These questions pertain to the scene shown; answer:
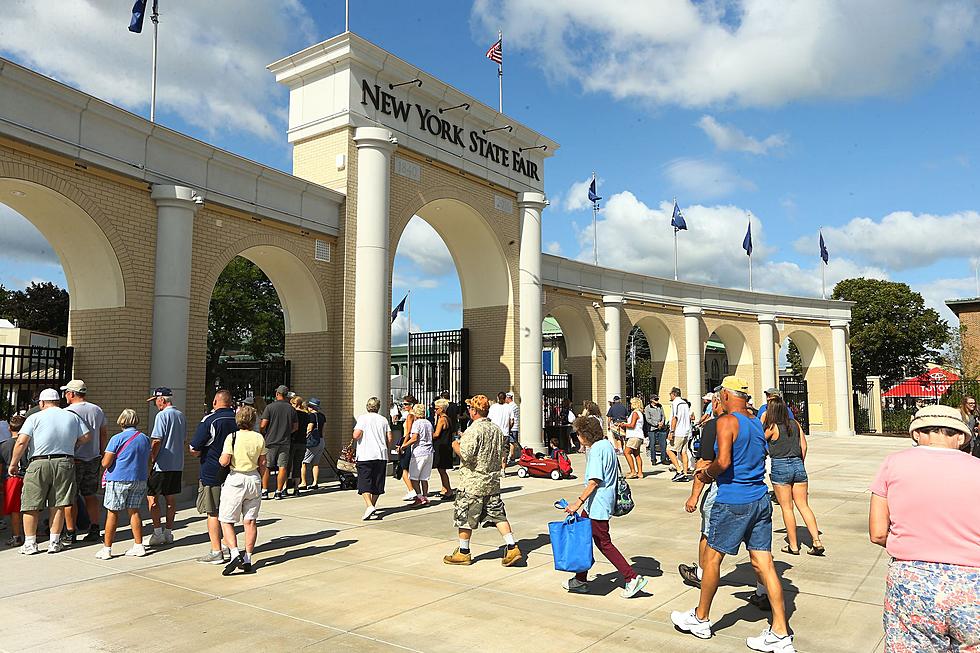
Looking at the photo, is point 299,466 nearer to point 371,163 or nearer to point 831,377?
point 371,163

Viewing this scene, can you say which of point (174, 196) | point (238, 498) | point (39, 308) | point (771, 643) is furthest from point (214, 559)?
point (39, 308)

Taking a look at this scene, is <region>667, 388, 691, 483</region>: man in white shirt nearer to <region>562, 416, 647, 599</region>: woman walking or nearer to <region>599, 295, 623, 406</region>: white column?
<region>562, 416, 647, 599</region>: woman walking

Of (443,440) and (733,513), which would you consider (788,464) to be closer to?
(733,513)

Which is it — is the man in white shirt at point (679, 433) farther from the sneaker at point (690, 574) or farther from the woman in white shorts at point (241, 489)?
the woman in white shorts at point (241, 489)

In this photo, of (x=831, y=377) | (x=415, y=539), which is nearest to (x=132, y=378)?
(x=415, y=539)

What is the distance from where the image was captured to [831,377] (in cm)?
3108

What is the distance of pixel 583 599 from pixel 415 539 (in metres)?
2.92

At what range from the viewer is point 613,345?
23.8 m

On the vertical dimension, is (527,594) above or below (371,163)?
below

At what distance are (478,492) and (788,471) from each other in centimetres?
331

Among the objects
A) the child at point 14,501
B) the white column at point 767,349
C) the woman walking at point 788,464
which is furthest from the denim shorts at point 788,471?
the white column at point 767,349

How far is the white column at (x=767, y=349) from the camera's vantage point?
1145 inches

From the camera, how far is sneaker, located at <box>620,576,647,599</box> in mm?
5859

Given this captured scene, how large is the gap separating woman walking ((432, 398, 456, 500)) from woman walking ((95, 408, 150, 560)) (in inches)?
178
